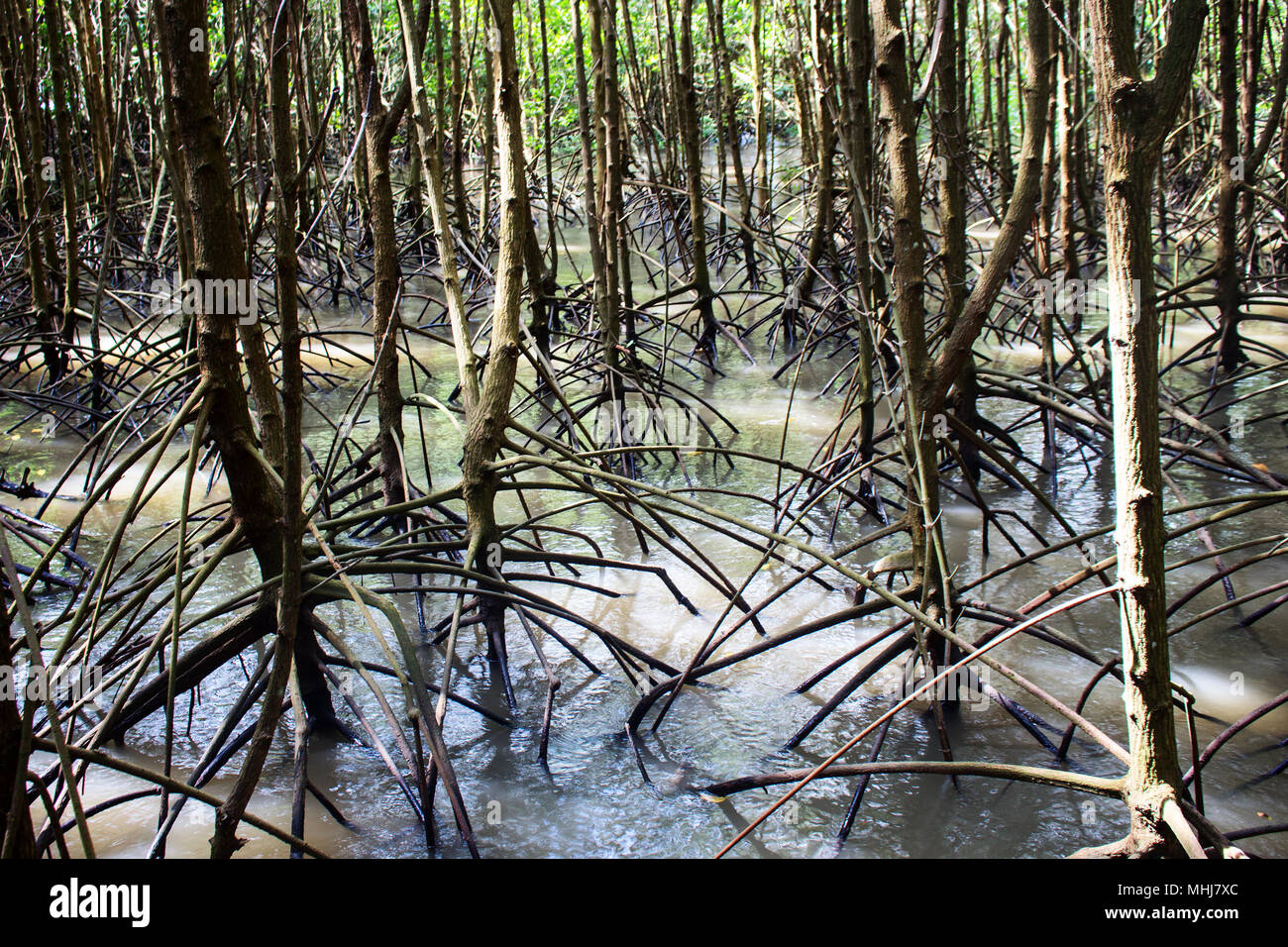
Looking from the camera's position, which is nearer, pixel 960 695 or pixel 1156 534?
pixel 1156 534

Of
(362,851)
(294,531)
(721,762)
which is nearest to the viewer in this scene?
(294,531)

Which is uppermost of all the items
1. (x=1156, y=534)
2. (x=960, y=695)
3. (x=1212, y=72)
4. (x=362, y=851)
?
(x=1212, y=72)

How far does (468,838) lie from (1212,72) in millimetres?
10021

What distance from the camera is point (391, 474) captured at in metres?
2.94

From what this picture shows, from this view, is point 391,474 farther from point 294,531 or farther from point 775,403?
point 775,403

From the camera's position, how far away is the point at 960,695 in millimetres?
2277

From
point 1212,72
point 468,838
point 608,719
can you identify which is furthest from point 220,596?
point 1212,72

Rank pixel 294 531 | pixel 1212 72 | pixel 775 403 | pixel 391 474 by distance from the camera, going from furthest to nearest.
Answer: pixel 1212 72, pixel 775 403, pixel 391 474, pixel 294 531

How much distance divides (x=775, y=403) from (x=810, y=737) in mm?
2832

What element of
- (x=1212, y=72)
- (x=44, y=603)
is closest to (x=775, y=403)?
(x=44, y=603)
